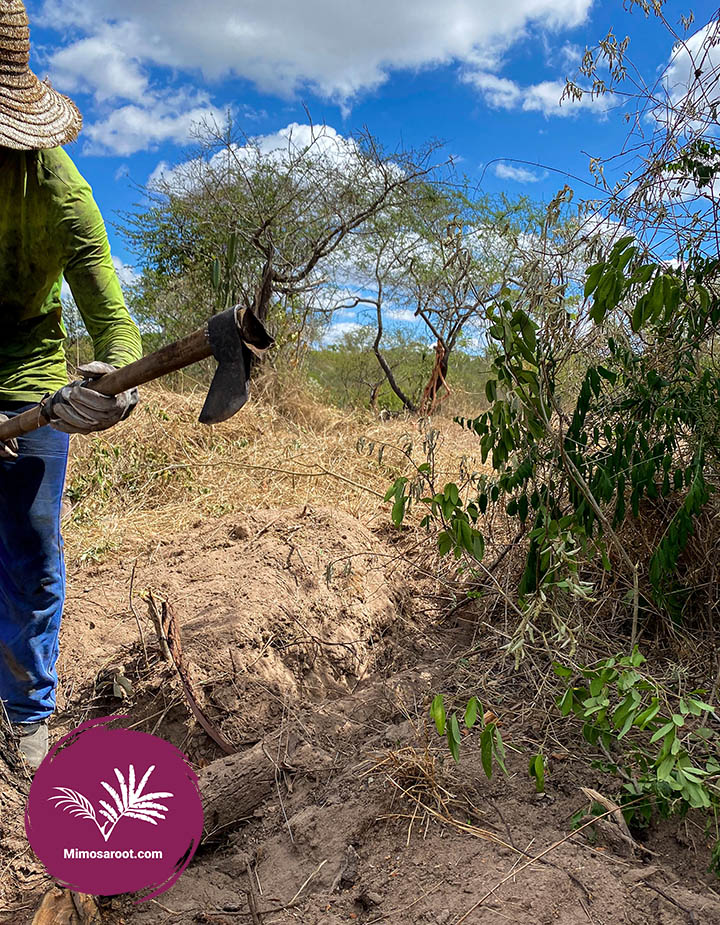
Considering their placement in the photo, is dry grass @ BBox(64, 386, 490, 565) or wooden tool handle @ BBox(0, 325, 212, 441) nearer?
wooden tool handle @ BBox(0, 325, 212, 441)

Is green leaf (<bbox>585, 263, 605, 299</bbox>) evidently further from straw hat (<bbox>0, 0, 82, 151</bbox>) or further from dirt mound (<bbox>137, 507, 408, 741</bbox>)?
straw hat (<bbox>0, 0, 82, 151</bbox>)

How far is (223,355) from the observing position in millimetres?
1587


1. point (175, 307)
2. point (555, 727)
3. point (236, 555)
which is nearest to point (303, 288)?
point (175, 307)

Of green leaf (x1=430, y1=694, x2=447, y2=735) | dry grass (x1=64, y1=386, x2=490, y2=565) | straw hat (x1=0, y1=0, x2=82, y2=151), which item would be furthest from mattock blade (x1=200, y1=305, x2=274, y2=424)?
dry grass (x1=64, y1=386, x2=490, y2=565)

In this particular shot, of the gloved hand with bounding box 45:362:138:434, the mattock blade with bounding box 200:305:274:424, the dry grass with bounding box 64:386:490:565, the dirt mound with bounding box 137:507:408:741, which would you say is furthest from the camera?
the dry grass with bounding box 64:386:490:565

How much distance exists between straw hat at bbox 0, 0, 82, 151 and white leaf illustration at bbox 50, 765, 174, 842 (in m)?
1.79

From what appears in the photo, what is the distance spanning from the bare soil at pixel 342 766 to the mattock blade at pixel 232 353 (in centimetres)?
107

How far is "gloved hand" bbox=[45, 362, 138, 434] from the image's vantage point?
6.03 feet

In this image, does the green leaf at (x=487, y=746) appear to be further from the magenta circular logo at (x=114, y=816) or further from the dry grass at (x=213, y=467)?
the dry grass at (x=213, y=467)

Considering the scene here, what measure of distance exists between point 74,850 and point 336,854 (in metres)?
0.70

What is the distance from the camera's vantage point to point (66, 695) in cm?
282

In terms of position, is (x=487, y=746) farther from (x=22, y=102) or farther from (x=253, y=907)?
(x=22, y=102)

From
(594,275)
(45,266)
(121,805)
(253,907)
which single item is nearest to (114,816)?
(121,805)

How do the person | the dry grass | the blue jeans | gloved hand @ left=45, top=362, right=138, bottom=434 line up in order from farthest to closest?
the dry grass → the blue jeans → the person → gloved hand @ left=45, top=362, right=138, bottom=434
